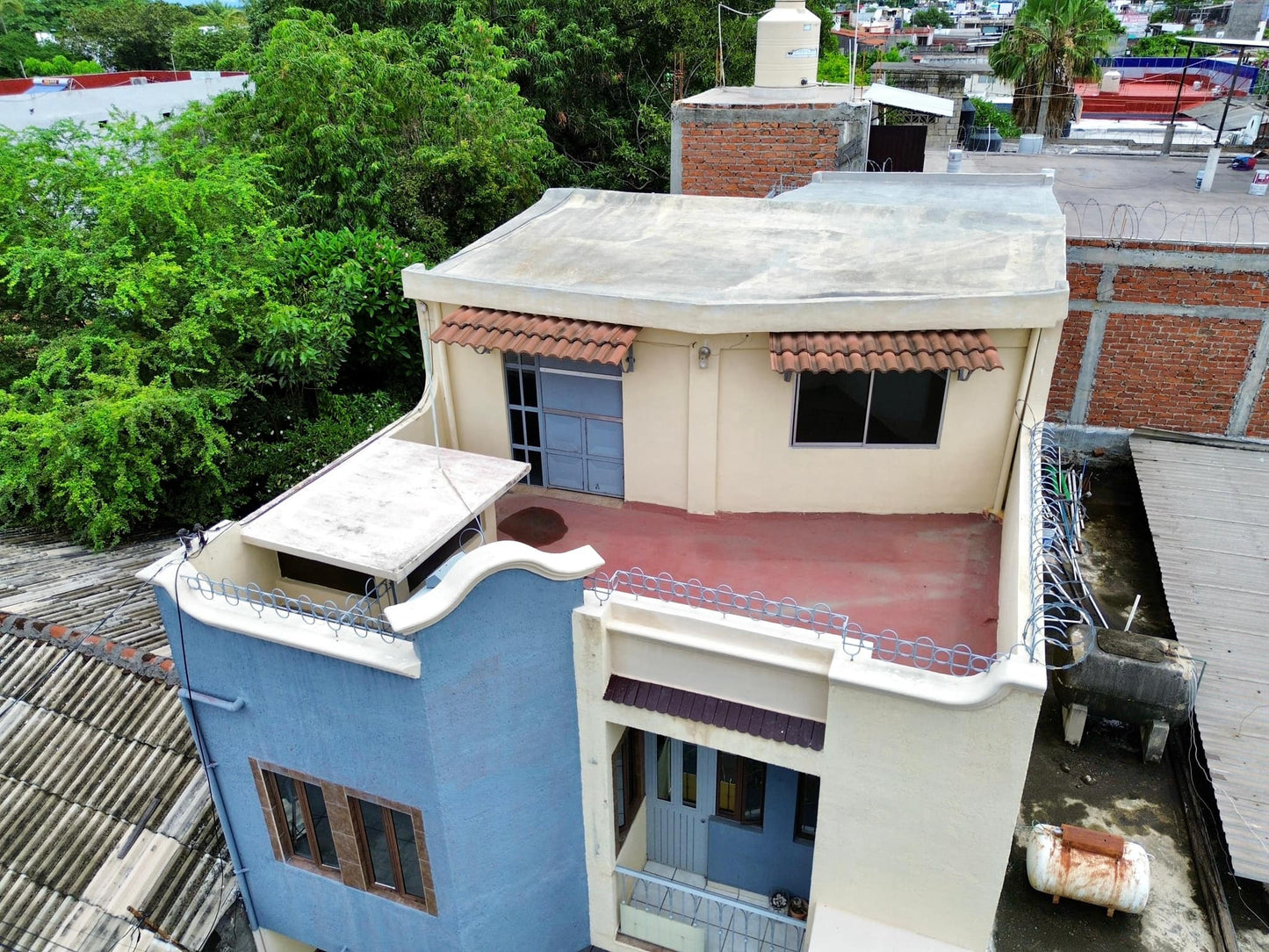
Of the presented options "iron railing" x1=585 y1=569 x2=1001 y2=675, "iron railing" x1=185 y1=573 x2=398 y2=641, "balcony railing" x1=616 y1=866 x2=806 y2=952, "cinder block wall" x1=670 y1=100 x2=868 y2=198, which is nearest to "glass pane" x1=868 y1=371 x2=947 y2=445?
"iron railing" x1=585 y1=569 x2=1001 y2=675

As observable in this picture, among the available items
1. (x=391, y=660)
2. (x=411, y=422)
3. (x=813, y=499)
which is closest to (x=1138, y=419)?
(x=813, y=499)

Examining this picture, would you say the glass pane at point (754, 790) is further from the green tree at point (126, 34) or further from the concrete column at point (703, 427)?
the green tree at point (126, 34)

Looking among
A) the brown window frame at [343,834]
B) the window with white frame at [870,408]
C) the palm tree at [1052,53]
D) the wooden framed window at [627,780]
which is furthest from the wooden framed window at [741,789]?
the palm tree at [1052,53]

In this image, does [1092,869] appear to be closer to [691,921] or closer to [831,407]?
[691,921]

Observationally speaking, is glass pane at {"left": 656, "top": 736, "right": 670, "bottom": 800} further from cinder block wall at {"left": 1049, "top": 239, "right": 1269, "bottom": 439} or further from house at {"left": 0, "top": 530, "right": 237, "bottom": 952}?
cinder block wall at {"left": 1049, "top": 239, "right": 1269, "bottom": 439}

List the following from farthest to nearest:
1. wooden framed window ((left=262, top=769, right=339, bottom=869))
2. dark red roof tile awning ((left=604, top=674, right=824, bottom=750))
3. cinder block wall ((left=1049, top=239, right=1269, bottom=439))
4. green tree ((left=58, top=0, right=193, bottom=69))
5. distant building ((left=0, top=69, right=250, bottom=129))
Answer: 1. green tree ((left=58, top=0, right=193, bottom=69))
2. distant building ((left=0, top=69, right=250, bottom=129))
3. cinder block wall ((left=1049, top=239, right=1269, bottom=439))
4. wooden framed window ((left=262, top=769, right=339, bottom=869))
5. dark red roof tile awning ((left=604, top=674, right=824, bottom=750))

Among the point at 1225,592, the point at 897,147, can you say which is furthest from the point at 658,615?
the point at 897,147

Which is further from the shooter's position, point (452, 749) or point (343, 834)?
point (343, 834)
